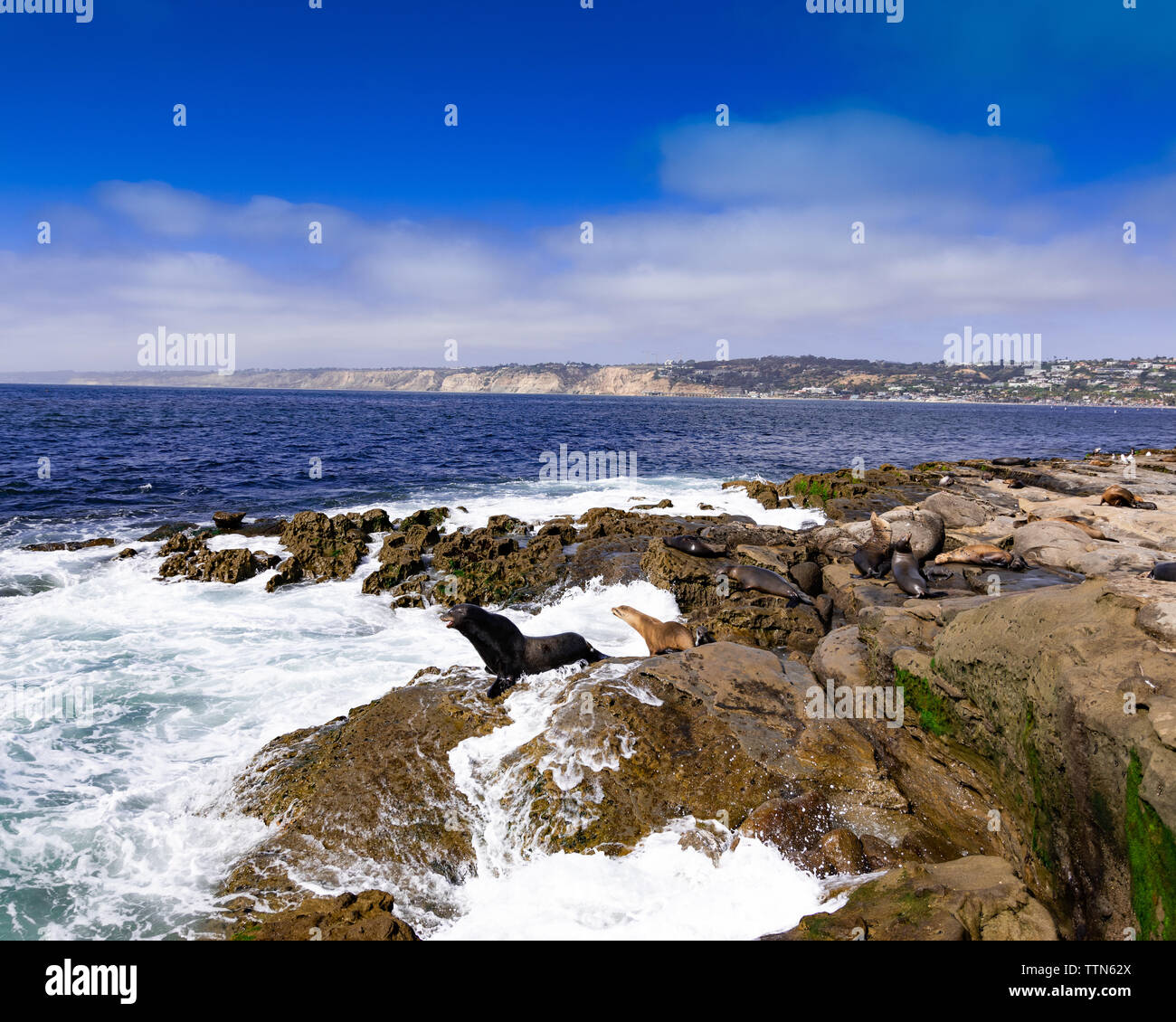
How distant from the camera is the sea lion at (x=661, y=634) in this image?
9.13 meters

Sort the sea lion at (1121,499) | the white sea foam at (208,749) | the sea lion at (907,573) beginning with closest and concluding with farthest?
the white sea foam at (208,749) < the sea lion at (907,573) < the sea lion at (1121,499)

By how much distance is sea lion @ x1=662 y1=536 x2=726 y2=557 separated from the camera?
12.0 meters

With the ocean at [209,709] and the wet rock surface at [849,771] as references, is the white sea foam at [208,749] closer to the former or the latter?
the ocean at [209,709]

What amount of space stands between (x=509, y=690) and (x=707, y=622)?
3.92m

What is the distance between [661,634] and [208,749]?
21.0ft

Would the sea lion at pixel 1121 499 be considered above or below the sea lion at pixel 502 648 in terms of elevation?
above

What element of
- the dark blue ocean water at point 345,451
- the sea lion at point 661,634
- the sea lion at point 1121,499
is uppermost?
the dark blue ocean water at point 345,451

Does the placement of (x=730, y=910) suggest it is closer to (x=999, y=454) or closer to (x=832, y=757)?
(x=832, y=757)

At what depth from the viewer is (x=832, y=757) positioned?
5613 mm

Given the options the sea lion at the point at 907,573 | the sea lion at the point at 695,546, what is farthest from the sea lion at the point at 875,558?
the sea lion at the point at 695,546

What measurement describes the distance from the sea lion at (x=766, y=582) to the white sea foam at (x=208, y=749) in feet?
4.24

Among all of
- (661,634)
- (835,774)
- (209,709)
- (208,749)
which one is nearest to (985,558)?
(661,634)

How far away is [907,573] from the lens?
10391 millimetres
